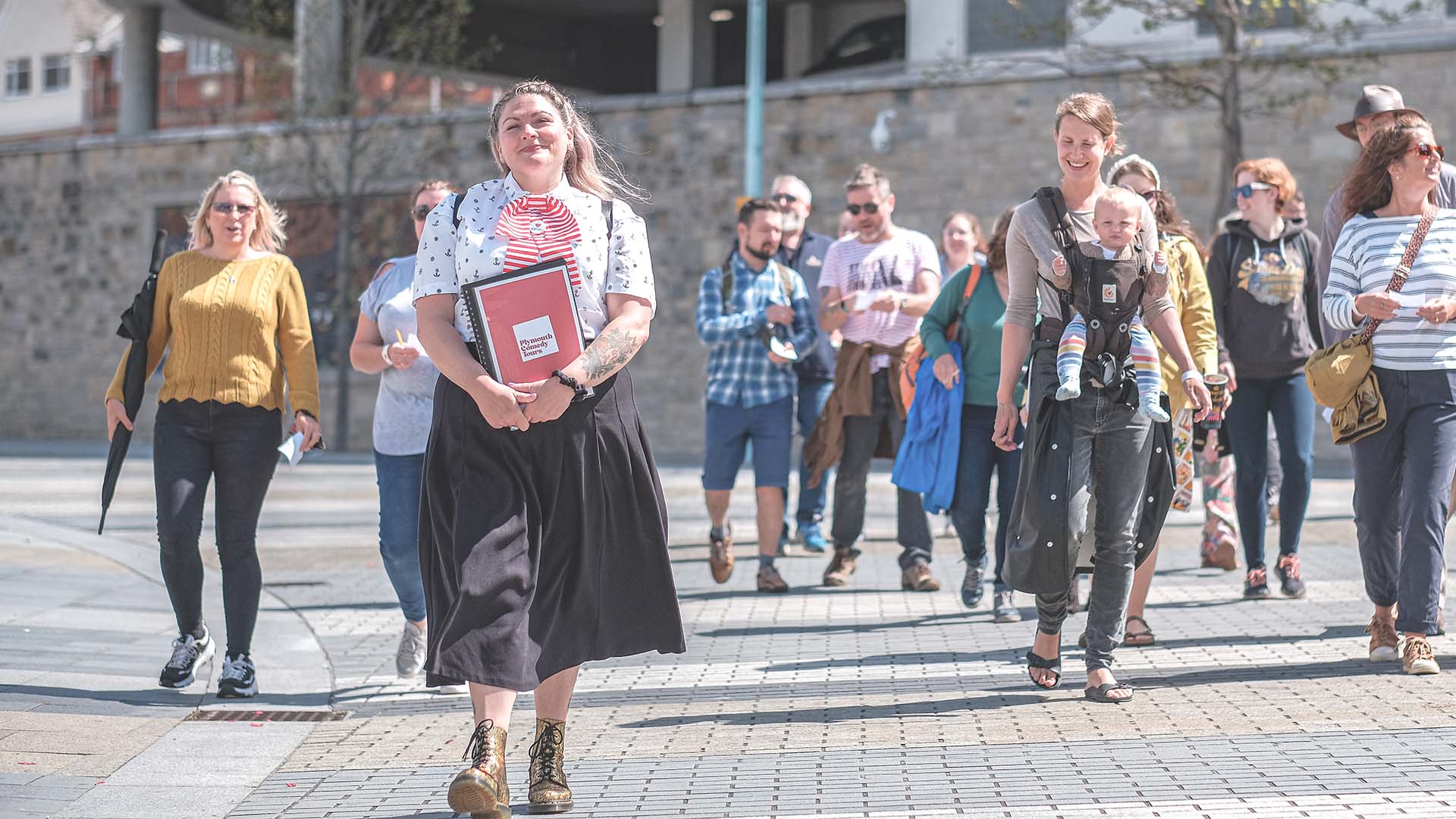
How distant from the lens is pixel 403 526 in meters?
5.94

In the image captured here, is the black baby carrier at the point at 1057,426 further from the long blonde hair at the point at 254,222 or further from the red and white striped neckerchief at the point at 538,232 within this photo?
the long blonde hair at the point at 254,222

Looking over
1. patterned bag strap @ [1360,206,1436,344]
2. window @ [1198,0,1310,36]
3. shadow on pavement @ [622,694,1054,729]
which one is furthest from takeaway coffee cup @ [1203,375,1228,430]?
window @ [1198,0,1310,36]

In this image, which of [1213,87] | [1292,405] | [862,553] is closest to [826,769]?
[1292,405]

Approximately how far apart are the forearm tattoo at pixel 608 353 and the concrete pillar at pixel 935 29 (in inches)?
759

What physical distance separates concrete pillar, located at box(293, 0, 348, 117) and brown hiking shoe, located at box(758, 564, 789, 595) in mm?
18275

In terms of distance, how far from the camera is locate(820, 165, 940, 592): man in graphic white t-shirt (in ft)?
26.9

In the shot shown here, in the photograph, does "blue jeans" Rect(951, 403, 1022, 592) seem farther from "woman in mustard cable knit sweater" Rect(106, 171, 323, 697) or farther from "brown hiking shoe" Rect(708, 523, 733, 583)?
"woman in mustard cable knit sweater" Rect(106, 171, 323, 697)

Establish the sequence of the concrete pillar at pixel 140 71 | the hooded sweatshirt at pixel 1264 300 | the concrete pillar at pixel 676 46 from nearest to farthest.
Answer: the hooded sweatshirt at pixel 1264 300 → the concrete pillar at pixel 140 71 → the concrete pillar at pixel 676 46

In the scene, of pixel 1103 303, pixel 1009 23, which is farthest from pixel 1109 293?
pixel 1009 23

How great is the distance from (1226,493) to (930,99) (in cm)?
1394

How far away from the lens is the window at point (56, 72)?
55378 mm

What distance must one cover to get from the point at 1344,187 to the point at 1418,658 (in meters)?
1.71

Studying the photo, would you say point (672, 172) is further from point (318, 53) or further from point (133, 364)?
point (133, 364)

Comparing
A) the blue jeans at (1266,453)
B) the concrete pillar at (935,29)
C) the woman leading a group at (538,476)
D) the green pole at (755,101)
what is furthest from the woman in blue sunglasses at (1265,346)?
the concrete pillar at (935,29)
